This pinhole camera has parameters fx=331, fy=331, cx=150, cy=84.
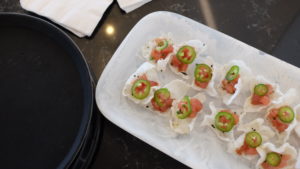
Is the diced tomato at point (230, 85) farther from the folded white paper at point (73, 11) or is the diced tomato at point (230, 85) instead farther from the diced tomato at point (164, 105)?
the folded white paper at point (73, 11)

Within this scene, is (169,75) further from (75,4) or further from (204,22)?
(75,4)

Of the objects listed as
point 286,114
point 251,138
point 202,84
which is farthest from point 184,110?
point 286,114

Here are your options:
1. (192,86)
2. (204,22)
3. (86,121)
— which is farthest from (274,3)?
(86,121)

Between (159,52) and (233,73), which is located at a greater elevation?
(233,73)

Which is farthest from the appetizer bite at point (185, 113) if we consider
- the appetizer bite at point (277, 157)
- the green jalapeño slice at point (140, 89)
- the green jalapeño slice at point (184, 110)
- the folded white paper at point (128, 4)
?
the folded white paper at point (128, 4)

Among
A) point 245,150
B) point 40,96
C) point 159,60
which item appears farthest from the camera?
point 159,60

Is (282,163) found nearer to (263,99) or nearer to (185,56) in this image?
(263,99)

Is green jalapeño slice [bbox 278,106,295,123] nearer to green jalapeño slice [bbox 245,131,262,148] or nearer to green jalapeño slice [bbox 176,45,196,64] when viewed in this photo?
green jalapeño slice [bbox 245,131,262,148]
